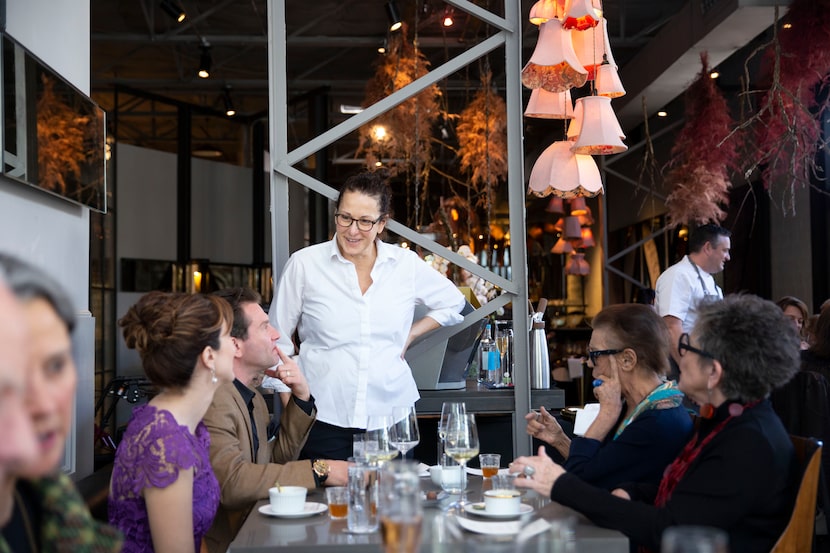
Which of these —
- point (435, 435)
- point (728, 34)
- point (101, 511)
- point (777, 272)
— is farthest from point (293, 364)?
point (777, 272)

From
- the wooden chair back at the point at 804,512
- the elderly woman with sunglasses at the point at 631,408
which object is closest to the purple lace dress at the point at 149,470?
the elderly woman with sunglasses at the point at 631,408

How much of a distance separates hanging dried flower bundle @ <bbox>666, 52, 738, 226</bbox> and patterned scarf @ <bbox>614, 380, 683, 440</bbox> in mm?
5267

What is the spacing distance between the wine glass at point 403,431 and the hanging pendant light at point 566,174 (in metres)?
2.65

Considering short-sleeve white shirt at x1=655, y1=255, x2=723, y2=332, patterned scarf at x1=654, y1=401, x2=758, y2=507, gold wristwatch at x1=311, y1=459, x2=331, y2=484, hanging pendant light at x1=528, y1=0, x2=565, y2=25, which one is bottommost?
gold wristwatch at x1=311, y1=459, x2=331, y2=484

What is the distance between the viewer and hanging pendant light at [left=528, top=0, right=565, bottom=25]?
4711 mm

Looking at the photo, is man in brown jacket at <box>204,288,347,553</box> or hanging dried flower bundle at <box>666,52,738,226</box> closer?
man in brown jacket at <box>204,288,347,553</box>

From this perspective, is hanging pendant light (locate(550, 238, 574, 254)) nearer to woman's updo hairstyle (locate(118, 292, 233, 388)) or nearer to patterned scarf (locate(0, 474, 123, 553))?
woman's updo hairstyle (locate(118, 292, 233, 388))

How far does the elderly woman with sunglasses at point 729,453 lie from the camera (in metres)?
2.29

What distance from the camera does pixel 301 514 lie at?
8.34 ft

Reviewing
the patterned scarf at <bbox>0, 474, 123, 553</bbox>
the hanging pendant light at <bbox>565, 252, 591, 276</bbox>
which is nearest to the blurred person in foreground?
the patterned scarf at <bbox>0, 474, 123, 553</bbox>

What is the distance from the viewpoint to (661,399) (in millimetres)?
2900

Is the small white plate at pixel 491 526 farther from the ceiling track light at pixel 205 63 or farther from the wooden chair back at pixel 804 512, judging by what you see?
the ceiling track light at pixel 205 63

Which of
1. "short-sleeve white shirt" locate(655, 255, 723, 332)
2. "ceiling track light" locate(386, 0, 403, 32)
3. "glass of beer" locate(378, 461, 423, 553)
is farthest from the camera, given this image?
"ceiling track light" locate(386, 0, 403, 32)

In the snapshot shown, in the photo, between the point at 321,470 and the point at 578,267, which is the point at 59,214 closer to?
the point at 321,470
